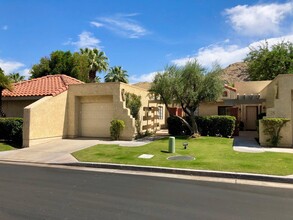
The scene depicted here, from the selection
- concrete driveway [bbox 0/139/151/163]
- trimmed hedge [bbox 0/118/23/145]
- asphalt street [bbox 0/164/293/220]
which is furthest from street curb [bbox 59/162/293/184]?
trimmed hedge [bbox 0/118/23/145]

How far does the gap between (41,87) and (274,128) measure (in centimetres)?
1500

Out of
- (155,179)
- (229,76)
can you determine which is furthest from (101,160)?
(229,76)

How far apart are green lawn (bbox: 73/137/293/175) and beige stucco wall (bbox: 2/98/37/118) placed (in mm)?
7688

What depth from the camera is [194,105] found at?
61.5 feet

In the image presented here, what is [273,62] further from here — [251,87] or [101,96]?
[101,96]

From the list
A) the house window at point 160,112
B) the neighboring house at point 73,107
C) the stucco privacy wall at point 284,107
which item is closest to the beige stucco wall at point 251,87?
the house window at point 160,112

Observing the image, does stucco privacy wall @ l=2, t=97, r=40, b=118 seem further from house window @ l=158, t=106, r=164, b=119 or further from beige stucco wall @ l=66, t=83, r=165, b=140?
house window @ l=158, t=106, r=164, b=119

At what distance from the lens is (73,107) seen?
768 inches

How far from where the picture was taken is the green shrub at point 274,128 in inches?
597

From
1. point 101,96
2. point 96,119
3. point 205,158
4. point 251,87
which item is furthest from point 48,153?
point 251,87

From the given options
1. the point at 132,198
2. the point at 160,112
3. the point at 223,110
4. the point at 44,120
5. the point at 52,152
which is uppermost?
the point at 223,110

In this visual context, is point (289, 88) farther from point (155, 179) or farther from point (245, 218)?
point (245, 218)

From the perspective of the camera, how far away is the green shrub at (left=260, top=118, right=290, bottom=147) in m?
15.2

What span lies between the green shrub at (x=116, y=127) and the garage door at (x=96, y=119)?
125 cm
